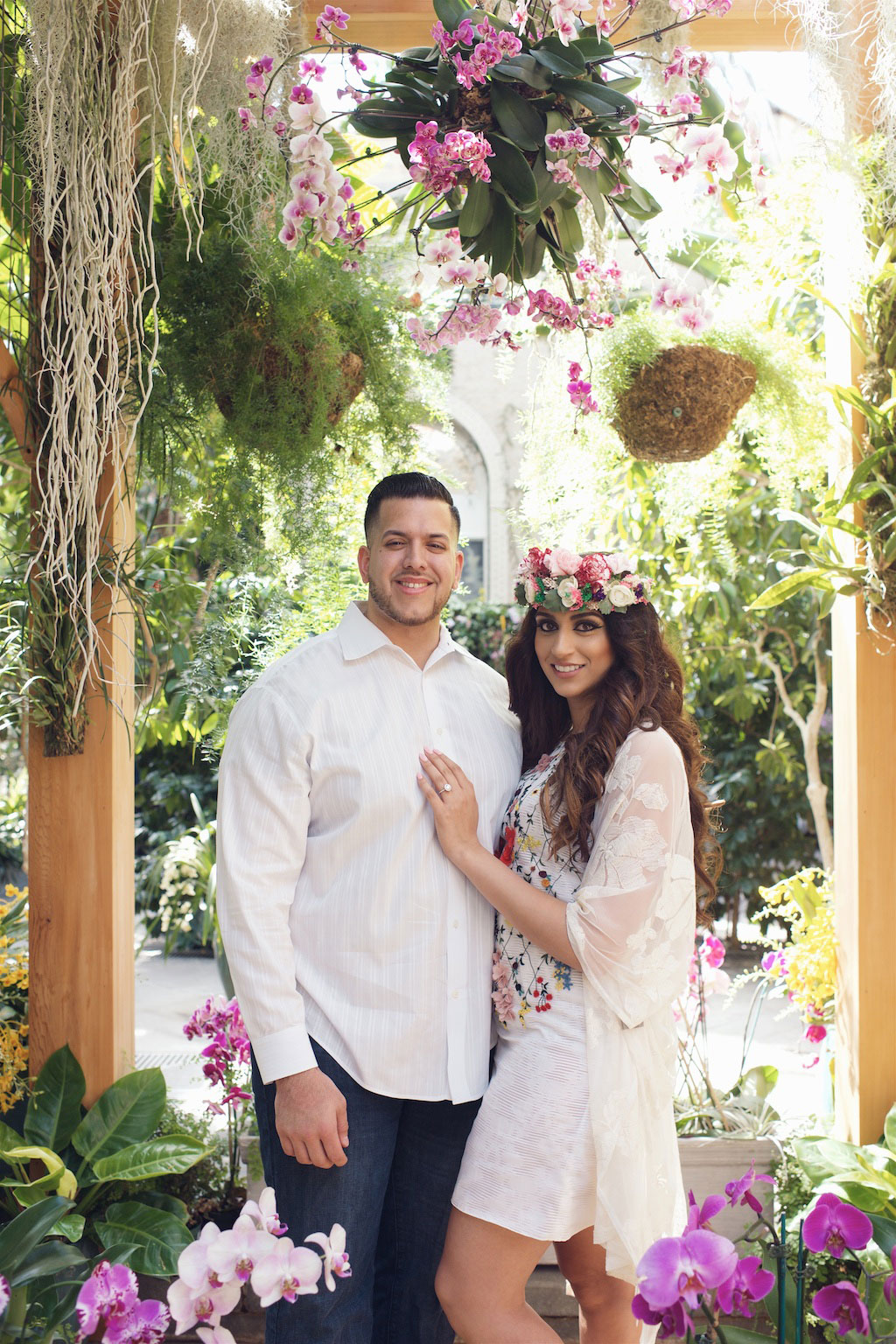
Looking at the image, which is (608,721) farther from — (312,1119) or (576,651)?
(312,1119)

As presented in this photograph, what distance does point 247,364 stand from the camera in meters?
2.29

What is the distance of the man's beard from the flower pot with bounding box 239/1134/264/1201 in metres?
1.37

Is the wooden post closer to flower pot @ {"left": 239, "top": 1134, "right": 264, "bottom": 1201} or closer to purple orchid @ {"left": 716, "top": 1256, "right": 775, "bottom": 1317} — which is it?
flower pot @ {"left": 239, "top": 1134, "right": 264, "bottom": 1201}

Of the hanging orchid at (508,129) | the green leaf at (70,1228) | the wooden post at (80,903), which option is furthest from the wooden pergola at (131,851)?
the hanging orchid at (508,129)

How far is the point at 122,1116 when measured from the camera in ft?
7.64

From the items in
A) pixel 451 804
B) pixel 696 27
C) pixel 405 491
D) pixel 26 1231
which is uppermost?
pixel 696 27

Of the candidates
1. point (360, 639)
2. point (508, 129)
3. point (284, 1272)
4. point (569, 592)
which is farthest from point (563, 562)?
point (284, 1272)

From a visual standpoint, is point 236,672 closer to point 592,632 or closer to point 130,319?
point 130,319

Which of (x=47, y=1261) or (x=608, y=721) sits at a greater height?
(x=608, y=721)

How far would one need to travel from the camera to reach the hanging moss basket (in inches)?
95.2

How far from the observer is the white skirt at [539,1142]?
1.70 metres

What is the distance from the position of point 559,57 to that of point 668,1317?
165cm

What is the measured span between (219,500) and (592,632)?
3.45 ft

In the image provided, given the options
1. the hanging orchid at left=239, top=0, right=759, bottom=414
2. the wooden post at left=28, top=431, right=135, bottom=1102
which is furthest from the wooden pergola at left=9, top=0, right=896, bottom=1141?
the hanging orchid at left=239, top=0, right=759, bottom=414
